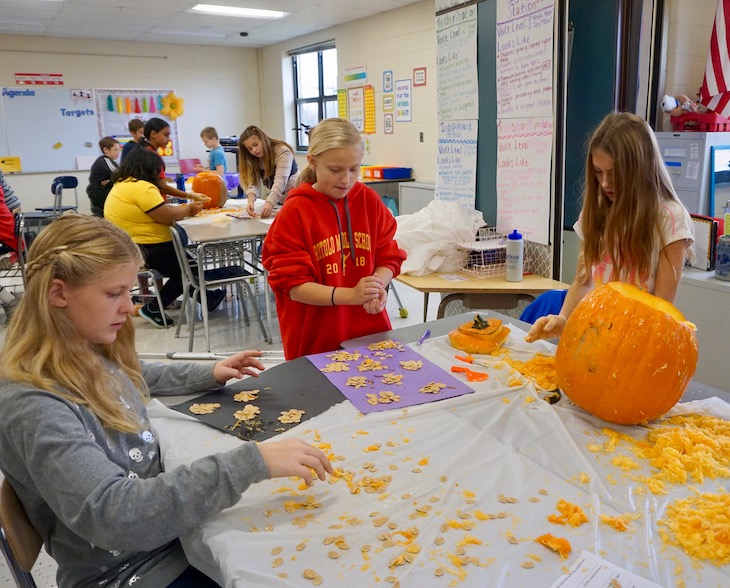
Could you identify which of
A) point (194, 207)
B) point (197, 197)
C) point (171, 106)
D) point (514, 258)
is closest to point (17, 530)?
point (514, 258)

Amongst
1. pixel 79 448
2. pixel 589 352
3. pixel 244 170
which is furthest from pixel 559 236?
pixel 244 170

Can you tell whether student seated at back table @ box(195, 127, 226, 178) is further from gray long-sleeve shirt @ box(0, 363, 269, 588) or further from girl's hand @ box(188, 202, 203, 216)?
gray long-sleeve shirt @ box(0, 363, 269, 588)

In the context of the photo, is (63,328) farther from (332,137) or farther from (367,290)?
(332,137)

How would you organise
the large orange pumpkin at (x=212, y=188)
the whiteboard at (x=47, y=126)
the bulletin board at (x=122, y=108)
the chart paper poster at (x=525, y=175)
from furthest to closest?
the bulletin board at (x=122, y=108) → the whiteboard at (x=47, y=126) → the large orange pumpkin at (x=212, y=188) → the chart paper poster at (x=525, y=175)

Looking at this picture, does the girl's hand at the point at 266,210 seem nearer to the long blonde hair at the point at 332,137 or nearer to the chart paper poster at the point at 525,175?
the chart paper poster at the point at 525,175

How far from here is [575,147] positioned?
132 inches

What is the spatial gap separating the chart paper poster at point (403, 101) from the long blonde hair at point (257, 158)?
Result: 2366mm

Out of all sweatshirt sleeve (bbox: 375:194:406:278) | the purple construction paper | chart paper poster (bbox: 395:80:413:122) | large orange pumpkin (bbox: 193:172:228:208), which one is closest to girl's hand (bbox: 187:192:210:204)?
large orange pumpkin (bbox: 193:172:228:208)

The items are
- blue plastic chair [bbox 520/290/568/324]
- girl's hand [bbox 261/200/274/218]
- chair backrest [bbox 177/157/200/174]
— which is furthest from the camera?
chair backrest [bbox 177/157/200/174]

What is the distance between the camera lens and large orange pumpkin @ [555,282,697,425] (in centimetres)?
117

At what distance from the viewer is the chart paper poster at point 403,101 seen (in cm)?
657

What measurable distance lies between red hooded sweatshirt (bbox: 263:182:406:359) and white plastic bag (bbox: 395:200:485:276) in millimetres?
963

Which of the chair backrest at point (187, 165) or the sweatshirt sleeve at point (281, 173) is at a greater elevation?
the chair backrest at point (187, 165)

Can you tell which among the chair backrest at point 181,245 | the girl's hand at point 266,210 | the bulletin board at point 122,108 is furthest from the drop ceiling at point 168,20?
the chair backrest at point 181,245
